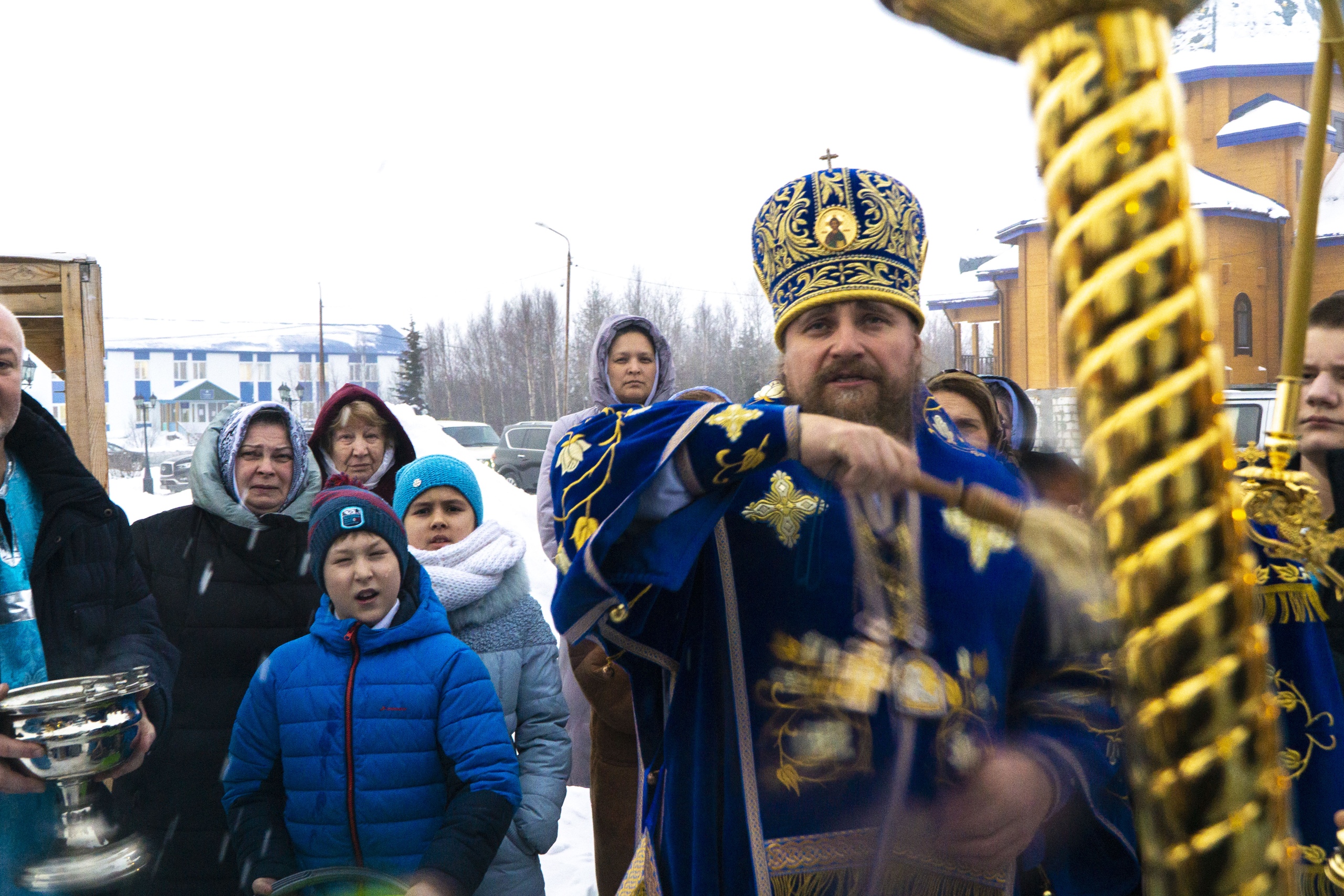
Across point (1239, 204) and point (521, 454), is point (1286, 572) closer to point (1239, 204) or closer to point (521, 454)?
point (1239, 204)

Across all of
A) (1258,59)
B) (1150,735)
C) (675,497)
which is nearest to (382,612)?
(675,497)

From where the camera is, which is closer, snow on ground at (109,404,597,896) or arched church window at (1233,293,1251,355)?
snow on ground at (109,404,597,896)

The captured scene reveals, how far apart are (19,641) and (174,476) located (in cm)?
3632

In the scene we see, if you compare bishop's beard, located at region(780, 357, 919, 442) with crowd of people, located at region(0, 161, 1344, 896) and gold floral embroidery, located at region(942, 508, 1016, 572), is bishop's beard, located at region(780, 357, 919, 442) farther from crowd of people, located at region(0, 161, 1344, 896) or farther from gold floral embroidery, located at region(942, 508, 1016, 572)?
gold floral embroidery, located at region(942, 508, 1016, 572)

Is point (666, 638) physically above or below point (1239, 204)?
below

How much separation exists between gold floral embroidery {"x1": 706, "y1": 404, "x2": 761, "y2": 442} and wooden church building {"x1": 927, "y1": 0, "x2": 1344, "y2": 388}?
9005mm

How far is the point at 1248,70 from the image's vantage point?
21562mm

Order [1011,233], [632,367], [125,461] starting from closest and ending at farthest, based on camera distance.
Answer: [632,367]
[1011,233]
[125,461]

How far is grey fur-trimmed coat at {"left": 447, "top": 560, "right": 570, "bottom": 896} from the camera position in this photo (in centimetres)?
297

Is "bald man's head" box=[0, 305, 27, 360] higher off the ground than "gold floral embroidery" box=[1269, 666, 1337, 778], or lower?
higher

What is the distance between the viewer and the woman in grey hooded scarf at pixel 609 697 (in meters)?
3.59

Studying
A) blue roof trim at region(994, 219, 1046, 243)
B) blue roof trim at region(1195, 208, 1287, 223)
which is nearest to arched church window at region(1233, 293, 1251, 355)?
blue roof trim at region(1195, 208, 1287, 223)

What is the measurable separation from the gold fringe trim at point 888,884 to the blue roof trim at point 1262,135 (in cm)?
2139

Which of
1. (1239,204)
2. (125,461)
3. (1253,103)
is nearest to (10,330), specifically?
(1239,204)
